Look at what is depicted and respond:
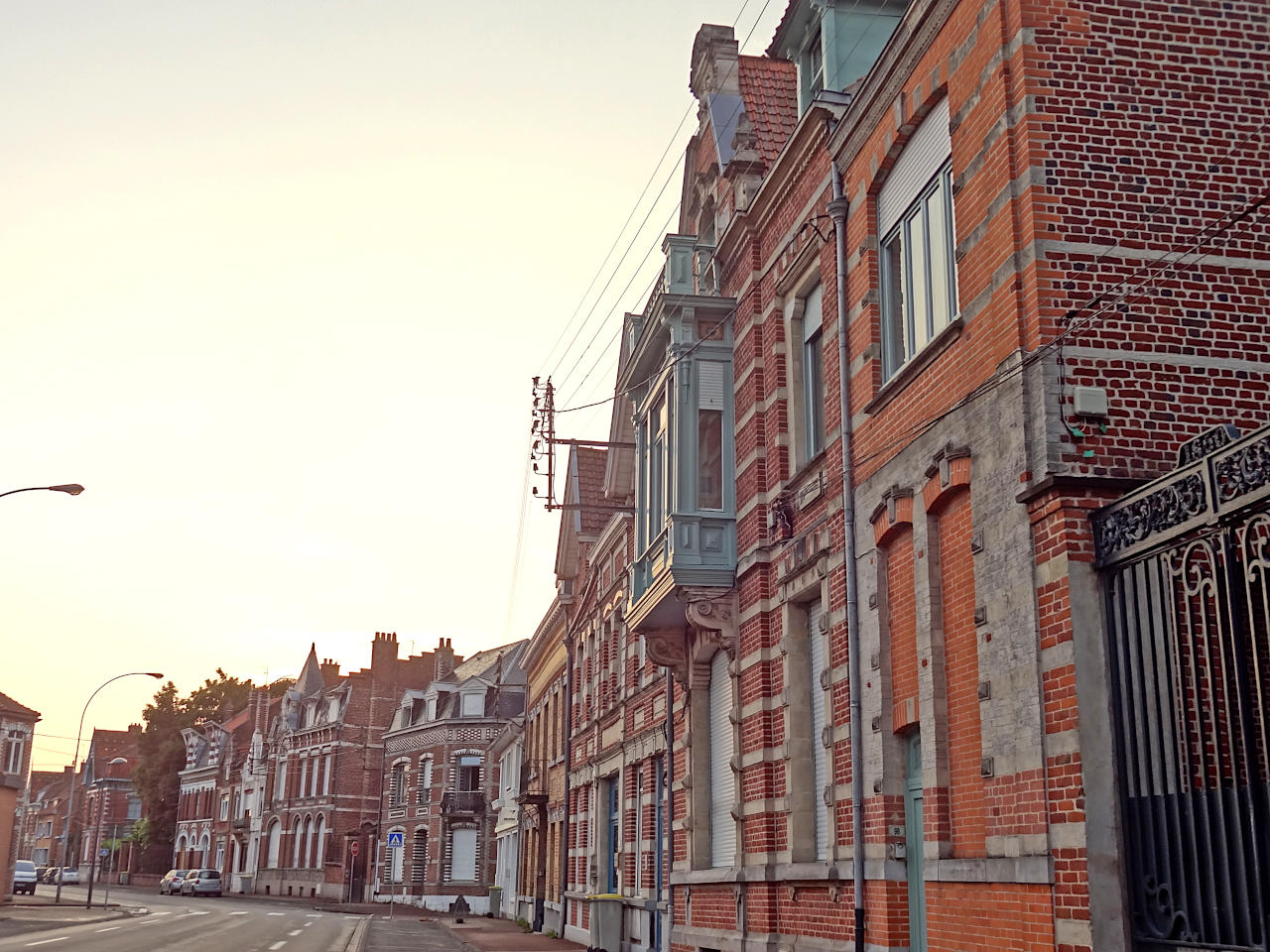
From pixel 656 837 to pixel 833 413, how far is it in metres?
11.1

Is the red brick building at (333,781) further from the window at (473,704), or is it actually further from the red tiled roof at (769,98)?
the red tiled roof at (769,98)

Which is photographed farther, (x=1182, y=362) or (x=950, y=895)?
(x=950, y=895)

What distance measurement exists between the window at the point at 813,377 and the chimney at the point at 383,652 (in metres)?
66.5

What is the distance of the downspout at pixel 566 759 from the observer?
32.6 meters

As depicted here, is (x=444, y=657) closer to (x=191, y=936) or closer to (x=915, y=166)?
(x=191, y=936)

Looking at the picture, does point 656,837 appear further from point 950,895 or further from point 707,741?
point 950,895

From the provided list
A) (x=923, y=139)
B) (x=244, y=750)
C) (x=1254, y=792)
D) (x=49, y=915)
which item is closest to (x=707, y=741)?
(x=923, y=139)

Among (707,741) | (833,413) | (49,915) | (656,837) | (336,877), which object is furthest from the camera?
(336,877)

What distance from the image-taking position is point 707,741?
1755cm

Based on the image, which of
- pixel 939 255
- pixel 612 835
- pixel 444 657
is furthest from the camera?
pixel 444 657

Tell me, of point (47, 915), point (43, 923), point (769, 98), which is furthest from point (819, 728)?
point (47, 915)

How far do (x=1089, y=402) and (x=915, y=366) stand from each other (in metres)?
2.65

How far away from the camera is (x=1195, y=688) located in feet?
23.9

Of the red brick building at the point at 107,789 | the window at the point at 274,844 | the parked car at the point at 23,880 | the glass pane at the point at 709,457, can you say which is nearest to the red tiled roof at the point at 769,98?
the glass pane at the point at 709,457
